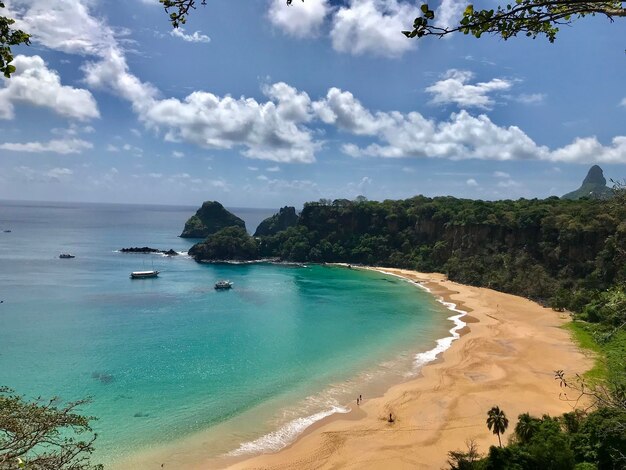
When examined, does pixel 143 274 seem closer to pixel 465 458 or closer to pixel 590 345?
pixel 465 458

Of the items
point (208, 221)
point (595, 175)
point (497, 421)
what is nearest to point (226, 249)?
point (208, 221)

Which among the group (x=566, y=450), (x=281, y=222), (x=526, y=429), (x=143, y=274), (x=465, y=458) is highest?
(x=281, y=222)

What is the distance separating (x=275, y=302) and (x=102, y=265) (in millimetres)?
51956

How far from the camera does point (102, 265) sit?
3762 inches

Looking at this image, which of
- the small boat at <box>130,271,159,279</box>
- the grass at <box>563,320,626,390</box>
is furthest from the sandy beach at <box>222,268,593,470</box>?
the small boat at <box>130,271,159,279</box>

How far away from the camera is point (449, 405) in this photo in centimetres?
3030

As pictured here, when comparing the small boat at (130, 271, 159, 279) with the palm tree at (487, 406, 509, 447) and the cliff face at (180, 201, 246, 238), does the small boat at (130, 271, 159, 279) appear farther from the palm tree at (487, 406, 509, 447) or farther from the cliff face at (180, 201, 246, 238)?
the cliff face at (180, 201, 246, 238)

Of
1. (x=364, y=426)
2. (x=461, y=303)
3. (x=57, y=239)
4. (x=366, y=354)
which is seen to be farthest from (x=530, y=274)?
(x=57, y=239)

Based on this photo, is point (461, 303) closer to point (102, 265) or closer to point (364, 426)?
point (364, 426)

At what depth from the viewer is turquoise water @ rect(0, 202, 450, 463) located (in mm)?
28828

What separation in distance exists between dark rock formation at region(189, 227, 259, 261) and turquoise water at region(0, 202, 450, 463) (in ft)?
91.6

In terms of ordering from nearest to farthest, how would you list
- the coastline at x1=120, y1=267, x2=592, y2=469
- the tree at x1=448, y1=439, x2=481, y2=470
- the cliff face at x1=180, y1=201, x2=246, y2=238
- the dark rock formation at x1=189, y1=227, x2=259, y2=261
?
the tree at x1=448, y1=439, x2=481, y2=470
the coastline at x1=120, y1=267, x2=592, y2=469
the dark rock formation at x1=189, y1=227, x2=259, y2=261
the cliff face at x1=180, y1=201, x2=246, y2=238

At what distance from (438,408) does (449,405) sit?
999mm

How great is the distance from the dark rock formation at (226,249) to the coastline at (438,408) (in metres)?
72.8
